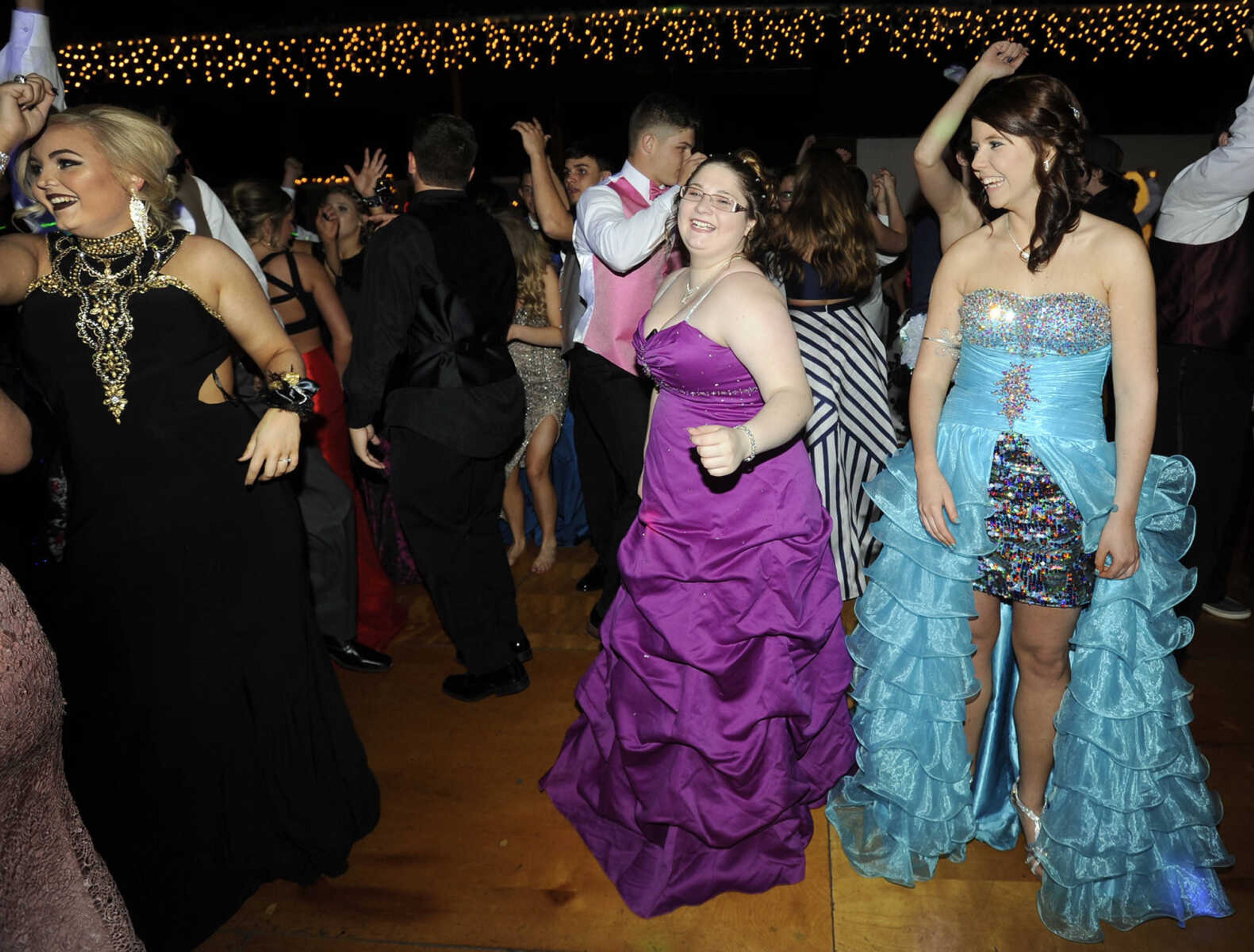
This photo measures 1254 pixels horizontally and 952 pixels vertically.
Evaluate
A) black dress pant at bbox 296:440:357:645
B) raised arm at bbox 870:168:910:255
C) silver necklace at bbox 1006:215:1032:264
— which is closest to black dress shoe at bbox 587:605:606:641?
black dress pant at bbox 296:440:357:645

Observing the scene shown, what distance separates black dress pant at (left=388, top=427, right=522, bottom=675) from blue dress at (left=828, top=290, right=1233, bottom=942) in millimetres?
1369

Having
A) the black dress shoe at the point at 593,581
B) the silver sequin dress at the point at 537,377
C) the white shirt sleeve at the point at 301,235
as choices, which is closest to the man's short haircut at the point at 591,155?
the silver sequin dress at the point at 537,377

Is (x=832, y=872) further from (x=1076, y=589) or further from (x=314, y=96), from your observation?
(x=314, y=96)

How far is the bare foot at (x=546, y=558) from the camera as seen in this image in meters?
4.12

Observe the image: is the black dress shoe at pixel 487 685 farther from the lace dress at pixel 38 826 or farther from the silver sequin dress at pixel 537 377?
the lace dress at pixel 38 826

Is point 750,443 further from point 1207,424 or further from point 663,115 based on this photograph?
point 1207,424

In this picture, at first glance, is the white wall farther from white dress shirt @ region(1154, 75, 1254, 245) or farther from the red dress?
the red dress

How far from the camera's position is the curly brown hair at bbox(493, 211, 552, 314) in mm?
3945

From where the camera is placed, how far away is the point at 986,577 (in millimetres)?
1991

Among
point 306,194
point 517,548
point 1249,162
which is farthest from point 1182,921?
point 306,194

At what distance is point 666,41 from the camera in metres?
9.19

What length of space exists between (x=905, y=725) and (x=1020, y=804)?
41 cm

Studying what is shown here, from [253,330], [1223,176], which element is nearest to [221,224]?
[253,330]

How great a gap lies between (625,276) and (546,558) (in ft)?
5.26
